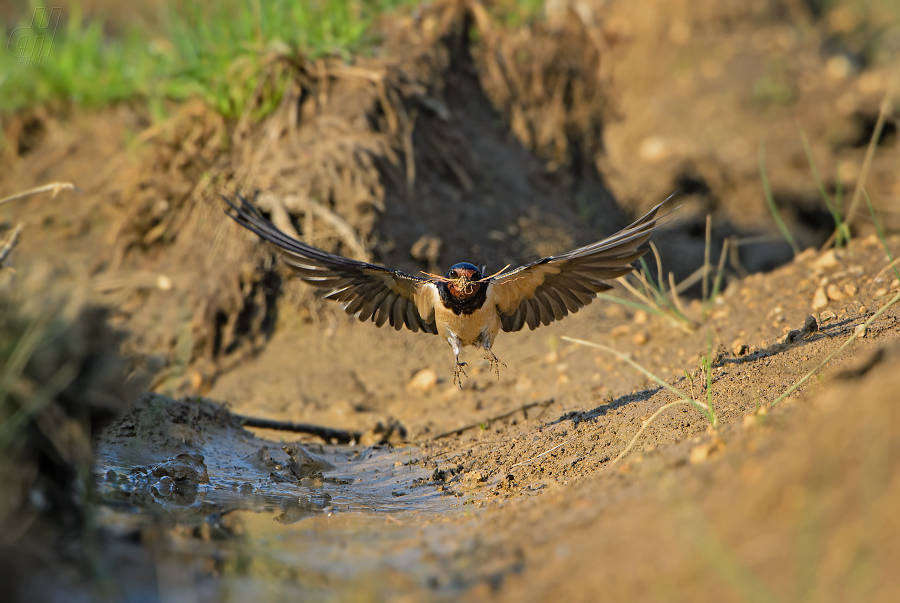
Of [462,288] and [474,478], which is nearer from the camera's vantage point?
[474,478]

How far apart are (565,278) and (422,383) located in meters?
1.60

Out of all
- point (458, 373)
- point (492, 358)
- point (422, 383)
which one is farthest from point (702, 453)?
point (422, 383)

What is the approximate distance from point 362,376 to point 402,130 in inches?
82.0

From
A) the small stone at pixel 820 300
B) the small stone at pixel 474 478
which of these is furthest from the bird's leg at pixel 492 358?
the small stone at pixel 820 300

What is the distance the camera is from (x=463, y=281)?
4398 mm

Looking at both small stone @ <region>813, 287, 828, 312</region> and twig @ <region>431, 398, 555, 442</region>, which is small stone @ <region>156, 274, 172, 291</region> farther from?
small stone @ <region>813, 287, 828, 312</region>

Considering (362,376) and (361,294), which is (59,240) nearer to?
(362,376)

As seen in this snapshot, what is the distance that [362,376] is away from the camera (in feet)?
18.5

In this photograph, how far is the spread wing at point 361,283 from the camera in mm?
4207

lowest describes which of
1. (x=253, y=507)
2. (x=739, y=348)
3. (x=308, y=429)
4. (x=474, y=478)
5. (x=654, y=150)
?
(x=253, y=507)

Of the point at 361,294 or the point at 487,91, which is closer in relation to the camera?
the point at 361,294

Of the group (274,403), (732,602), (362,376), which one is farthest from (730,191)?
(732,602)

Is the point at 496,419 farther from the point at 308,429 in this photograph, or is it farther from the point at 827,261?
the point at 827,261

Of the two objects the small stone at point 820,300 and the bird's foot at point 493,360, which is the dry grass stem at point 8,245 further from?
the small stone at point 820,300
